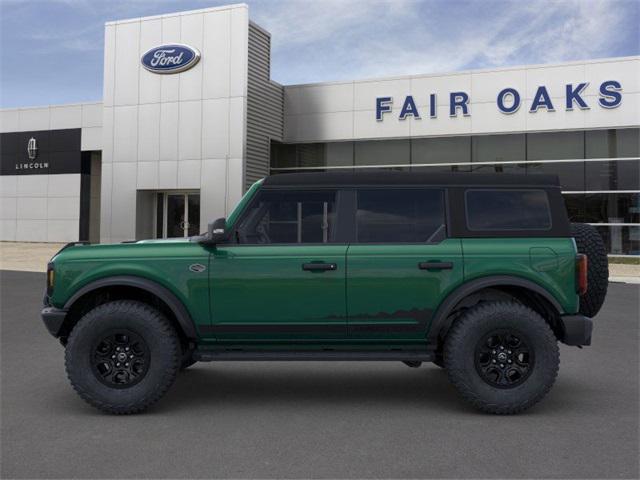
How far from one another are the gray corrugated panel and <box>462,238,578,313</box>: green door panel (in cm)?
1915

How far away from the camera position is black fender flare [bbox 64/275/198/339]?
5.00m

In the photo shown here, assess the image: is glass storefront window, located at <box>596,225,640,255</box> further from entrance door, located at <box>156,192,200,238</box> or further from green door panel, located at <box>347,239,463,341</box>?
green door panel, located at <box>347,239,463,341</box>

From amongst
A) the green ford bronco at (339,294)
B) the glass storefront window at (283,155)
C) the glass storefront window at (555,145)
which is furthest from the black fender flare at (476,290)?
the glass storefront window at (283,155)

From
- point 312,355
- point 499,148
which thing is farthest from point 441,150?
point 312,355

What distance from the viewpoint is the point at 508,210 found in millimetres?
5211

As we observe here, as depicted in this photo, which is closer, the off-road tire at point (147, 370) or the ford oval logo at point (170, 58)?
the off-road tire at point (147, 370)

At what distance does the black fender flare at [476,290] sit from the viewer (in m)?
4.98

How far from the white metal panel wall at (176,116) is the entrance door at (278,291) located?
1858cm

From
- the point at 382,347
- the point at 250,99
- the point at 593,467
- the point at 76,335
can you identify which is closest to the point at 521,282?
the point at 382,347

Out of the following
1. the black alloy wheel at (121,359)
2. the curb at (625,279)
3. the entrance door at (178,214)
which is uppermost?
the entrance door at (178,214)

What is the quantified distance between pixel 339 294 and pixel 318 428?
102 centimetres

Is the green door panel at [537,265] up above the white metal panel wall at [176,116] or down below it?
below

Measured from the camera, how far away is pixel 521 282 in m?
5.01

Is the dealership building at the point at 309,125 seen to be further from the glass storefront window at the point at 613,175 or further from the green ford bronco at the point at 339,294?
the green ford bronco at the point at 339,294
